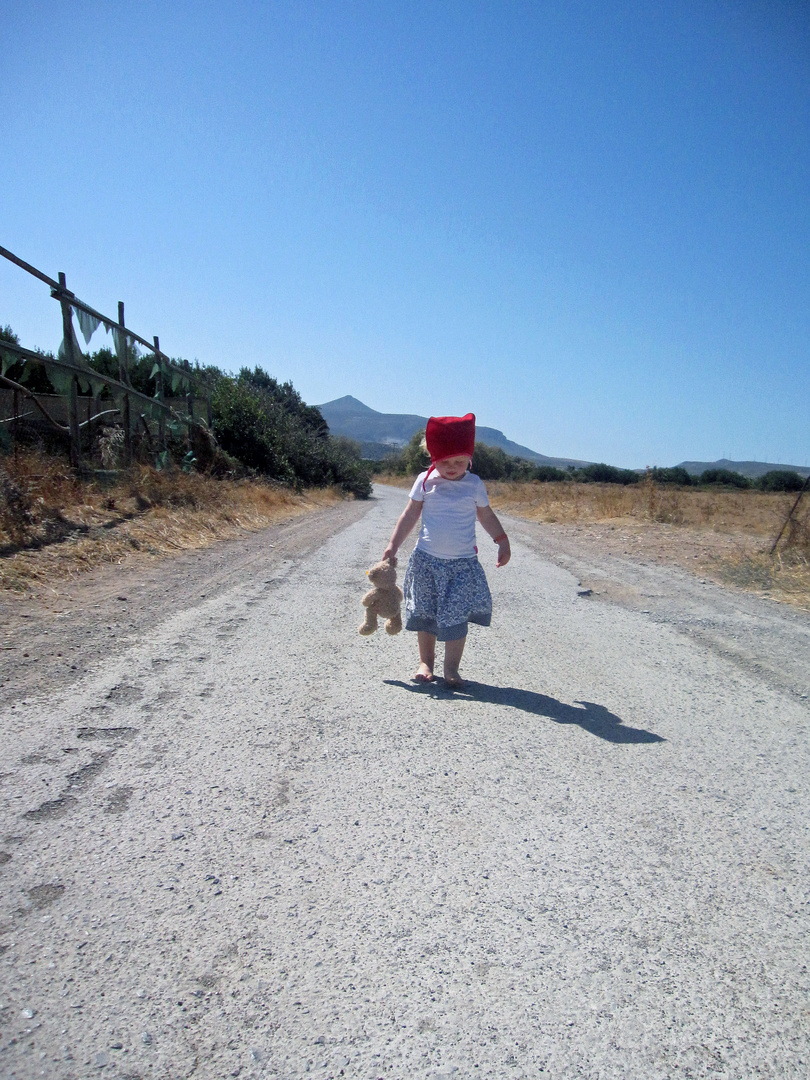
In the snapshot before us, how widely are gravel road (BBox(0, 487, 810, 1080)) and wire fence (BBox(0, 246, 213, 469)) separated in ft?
14.4

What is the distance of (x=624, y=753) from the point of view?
3.14 m

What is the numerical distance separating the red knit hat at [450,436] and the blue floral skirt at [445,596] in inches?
23.5

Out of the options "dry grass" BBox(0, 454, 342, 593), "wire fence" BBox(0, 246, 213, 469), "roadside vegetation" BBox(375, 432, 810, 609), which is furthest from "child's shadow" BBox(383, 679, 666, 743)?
"wire fence" BBox(0, 246, 213, 469)

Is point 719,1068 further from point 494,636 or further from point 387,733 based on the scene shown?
point 494,636

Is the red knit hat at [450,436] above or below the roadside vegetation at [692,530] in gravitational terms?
above

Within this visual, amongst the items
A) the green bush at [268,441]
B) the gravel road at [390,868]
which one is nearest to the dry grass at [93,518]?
the gravel road at [390,868]

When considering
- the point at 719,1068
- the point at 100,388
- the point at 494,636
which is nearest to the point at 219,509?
the point at 100,388

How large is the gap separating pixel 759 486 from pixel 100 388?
45789 mm

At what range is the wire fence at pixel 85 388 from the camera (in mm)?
7715

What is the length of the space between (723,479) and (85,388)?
5022cm

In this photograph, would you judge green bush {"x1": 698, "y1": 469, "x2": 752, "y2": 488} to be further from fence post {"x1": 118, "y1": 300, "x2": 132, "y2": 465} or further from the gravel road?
the gravel road

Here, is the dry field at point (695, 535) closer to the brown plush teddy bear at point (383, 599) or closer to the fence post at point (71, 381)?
the brown plush teddy bear at point (383, 599)

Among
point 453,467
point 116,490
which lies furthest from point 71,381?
point 453,467

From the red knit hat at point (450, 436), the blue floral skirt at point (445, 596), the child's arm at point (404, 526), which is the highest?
the red knit hat at point (450, 436)
